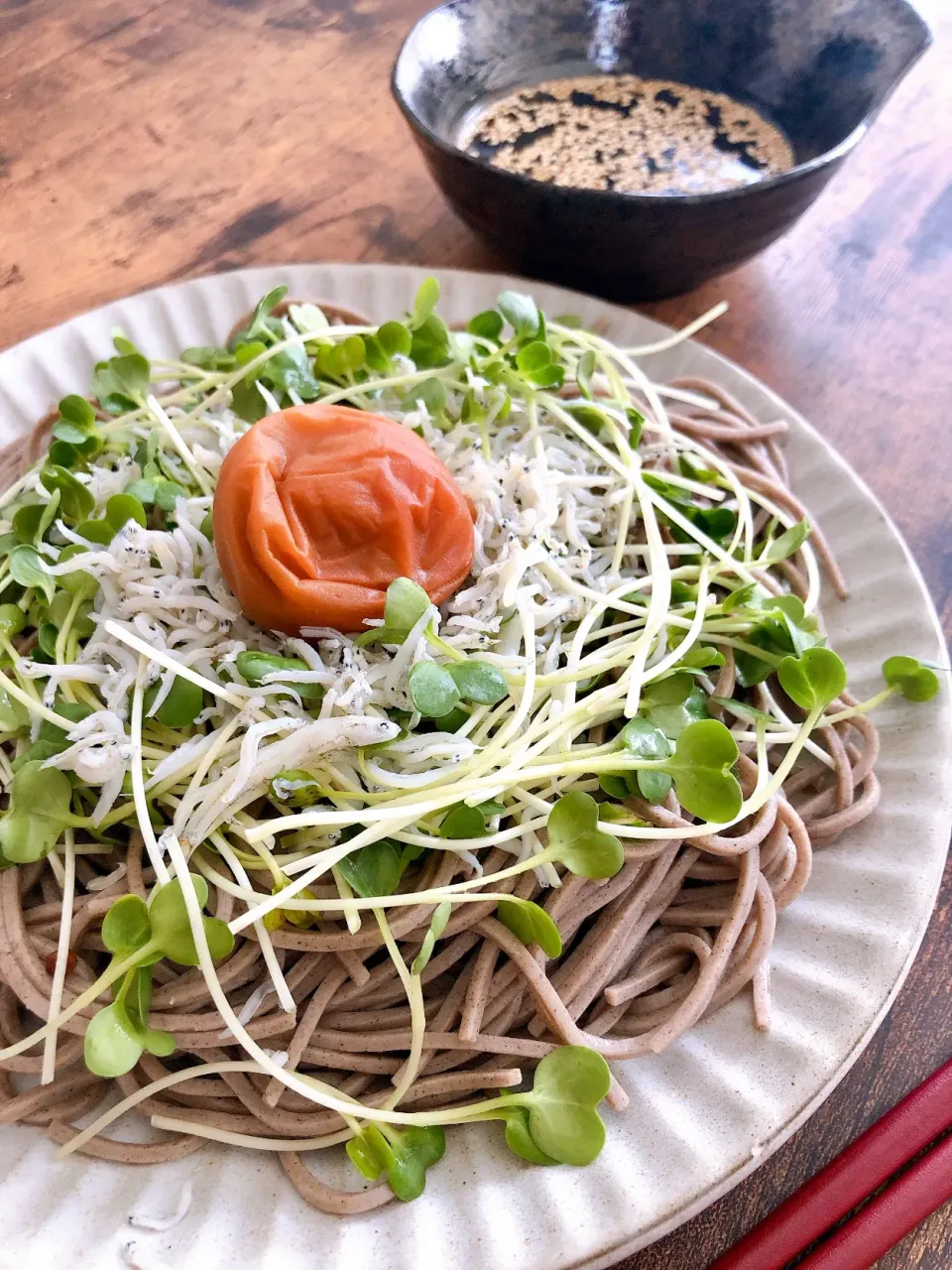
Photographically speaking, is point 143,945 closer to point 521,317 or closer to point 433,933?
point 433,933

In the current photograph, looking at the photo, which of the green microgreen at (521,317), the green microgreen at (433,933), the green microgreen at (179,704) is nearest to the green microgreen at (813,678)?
the green microgreen at (433,933)

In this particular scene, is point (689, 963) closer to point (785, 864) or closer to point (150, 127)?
point (785, 864)

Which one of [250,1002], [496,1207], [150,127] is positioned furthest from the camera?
[150,127]

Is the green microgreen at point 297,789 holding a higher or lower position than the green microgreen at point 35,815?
lower

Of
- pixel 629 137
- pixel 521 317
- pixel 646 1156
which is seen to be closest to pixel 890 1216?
pixel 646 1156

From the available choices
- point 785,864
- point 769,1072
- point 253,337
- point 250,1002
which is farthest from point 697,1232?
point 253,337

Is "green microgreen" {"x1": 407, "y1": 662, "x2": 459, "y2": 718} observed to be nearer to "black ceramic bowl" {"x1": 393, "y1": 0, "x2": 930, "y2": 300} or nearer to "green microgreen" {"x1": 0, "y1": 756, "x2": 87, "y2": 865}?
"green microgreen" {"x1": 0, "y1": 756, "x2": 87, "y2": 865}

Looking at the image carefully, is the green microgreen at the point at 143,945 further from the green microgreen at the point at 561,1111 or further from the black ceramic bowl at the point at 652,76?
the black ceramic bowl at the point at 652,76
